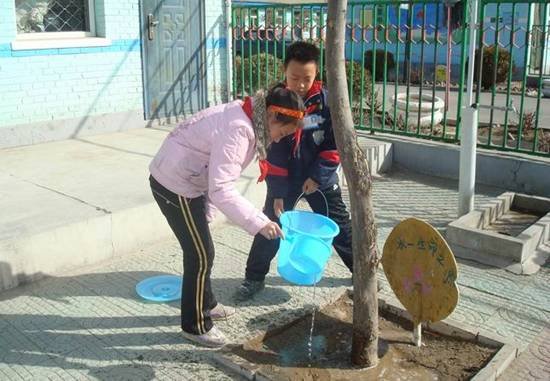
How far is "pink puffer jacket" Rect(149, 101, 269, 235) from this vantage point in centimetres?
299

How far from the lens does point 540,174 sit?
6.45 m

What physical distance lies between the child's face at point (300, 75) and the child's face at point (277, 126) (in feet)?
2.42

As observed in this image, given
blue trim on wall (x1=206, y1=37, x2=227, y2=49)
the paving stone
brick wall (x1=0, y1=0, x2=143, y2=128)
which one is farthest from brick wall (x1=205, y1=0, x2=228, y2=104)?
the paving stone

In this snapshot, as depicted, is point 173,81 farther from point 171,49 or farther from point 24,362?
point 24,362

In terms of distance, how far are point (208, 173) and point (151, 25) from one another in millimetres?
5512

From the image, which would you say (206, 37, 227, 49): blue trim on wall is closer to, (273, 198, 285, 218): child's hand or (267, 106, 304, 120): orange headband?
(273, 198, 285, 218): child's hand

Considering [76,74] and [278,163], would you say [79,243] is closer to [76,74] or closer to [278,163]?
[278,163]

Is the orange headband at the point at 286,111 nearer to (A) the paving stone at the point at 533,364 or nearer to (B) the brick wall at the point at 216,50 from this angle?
(A) the paving stone at the point at 533,364

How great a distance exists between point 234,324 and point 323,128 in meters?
1.34

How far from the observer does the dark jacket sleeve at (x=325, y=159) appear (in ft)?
13.0

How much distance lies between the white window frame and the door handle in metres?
0.65

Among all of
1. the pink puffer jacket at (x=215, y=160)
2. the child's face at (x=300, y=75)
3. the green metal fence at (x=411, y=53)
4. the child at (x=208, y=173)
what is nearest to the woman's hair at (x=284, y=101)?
the child at (x=208, y=173)

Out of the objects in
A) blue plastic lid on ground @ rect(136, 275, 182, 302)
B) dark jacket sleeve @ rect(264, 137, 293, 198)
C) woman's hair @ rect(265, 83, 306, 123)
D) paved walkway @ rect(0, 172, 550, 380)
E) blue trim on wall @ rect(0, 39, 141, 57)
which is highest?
blue trim on wall @ rect(0, 39, 141, 57)

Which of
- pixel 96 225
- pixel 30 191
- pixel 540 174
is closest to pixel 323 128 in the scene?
pixel 96 225
